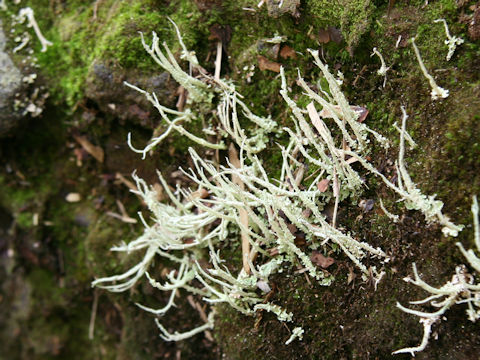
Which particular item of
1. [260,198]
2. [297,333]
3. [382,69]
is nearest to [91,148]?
[260,198]

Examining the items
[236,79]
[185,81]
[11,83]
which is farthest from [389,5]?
[11,83]

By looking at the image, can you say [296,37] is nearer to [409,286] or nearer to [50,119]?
[409,286]

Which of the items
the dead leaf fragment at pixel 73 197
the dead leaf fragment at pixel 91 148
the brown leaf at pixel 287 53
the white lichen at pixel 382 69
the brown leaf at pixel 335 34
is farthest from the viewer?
the dead leaf fragment at pixel 73 197

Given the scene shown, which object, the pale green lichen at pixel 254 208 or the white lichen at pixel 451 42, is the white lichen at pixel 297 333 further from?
the white lichen at pixel 451 42

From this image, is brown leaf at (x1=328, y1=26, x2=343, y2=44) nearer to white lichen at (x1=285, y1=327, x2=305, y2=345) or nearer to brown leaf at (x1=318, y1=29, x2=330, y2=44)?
brown leaf at (x1=318, y1=29, x2=330, y2=44)

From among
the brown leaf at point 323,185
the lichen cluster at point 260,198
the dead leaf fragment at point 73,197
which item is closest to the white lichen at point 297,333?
the lichen cluster at point 260,198
